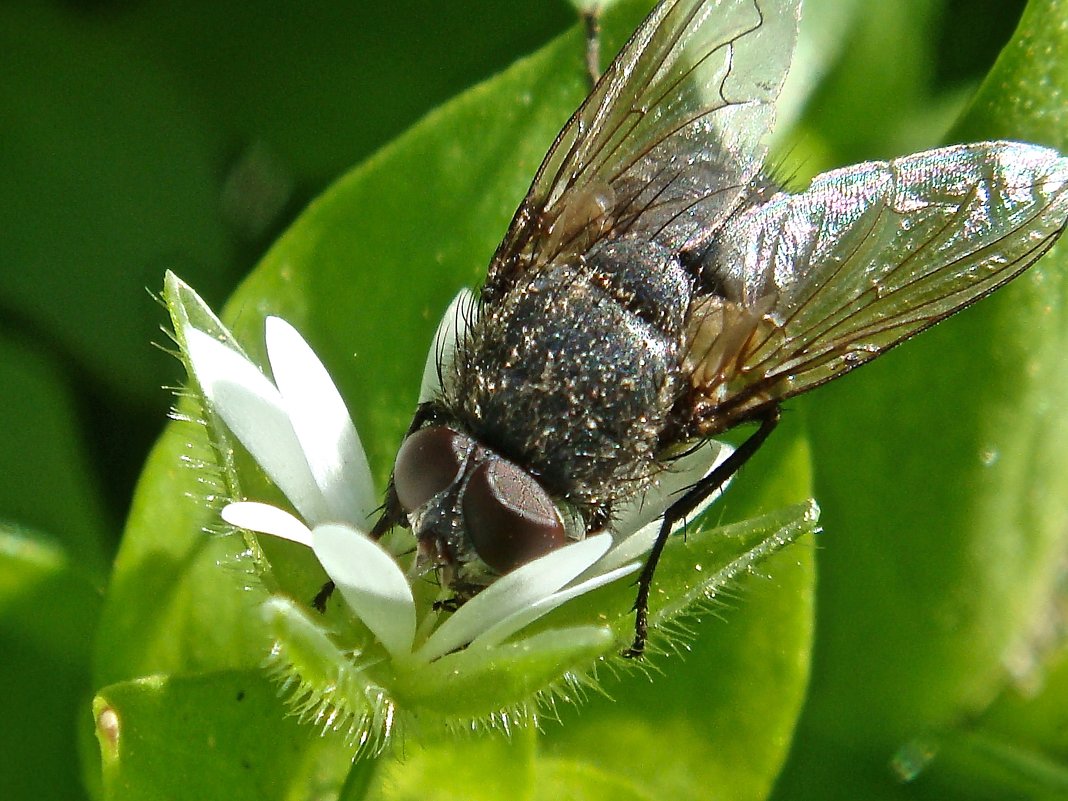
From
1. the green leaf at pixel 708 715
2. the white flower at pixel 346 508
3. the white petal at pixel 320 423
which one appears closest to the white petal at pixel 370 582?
the white flower at pixel 346 508

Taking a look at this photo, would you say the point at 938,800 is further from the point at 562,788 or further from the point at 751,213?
the point at 751,213

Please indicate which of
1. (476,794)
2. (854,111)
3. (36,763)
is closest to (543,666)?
(476,794)

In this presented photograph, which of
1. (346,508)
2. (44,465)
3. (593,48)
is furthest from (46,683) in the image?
(593,48)

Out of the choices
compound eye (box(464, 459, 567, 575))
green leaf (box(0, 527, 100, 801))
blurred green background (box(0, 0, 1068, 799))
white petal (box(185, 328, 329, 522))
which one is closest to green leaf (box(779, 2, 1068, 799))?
blurred green background (box(0, 0, 1068, 799))

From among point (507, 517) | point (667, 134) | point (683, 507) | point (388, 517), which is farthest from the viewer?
point (667, 134)

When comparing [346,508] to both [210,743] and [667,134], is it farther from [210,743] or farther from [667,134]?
[667,134]

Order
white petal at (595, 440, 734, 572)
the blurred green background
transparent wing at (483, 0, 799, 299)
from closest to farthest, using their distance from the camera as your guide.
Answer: white petal at (595, 440, 734, 572)
transparent wing at (483, 0, 799, 299)
the blurred green background

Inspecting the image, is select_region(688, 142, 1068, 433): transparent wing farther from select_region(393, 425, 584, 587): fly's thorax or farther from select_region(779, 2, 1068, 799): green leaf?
select_region(779, 2, 1068, 799): green leaf

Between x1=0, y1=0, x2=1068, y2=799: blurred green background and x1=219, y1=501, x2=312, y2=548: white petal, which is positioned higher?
x1=0, y1=0, x2=1068, y2=799: blurred green background
